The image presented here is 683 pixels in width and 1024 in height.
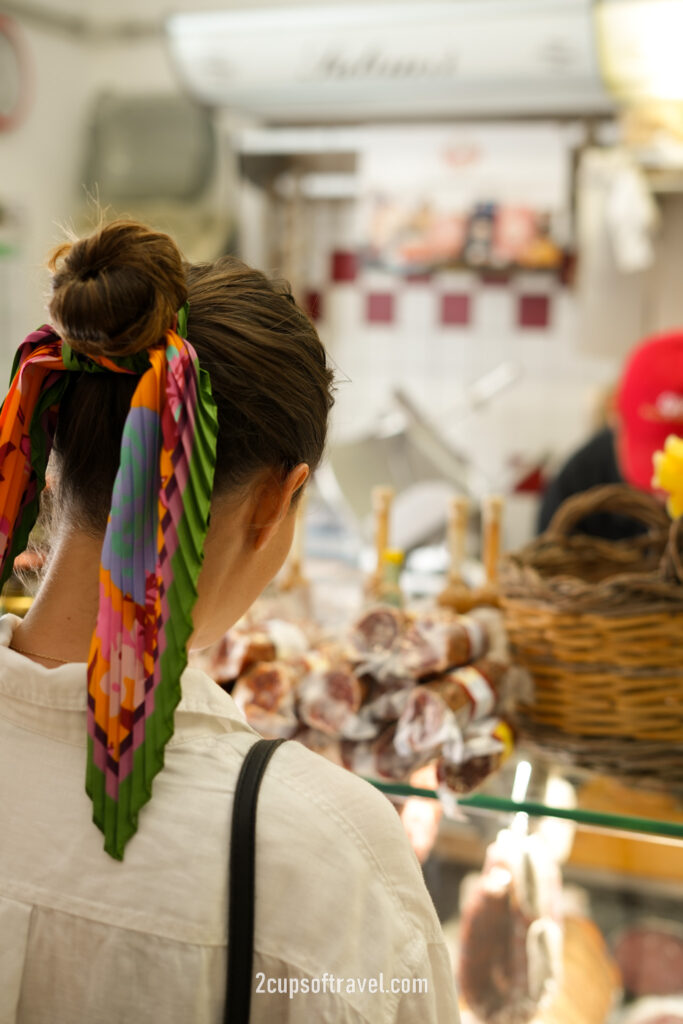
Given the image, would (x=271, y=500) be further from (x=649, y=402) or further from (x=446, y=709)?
(x=649, y=402)

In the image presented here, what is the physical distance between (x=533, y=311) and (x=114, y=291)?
3497mm

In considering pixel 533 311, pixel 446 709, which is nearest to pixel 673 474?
pixel 446 709

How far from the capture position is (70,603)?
0.75 meters

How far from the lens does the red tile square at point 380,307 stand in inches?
167

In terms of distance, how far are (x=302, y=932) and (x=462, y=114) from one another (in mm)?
3421

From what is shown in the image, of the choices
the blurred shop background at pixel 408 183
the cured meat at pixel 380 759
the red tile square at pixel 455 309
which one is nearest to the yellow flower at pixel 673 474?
the cured meat at pixel 380 759

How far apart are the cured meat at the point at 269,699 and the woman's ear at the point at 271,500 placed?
48 centimetres

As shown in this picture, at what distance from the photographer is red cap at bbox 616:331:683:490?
217 centimetres

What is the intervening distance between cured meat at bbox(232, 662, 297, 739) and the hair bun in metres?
0.64

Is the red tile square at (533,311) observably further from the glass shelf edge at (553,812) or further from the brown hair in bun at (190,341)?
the brown hair in bun at (190,341)

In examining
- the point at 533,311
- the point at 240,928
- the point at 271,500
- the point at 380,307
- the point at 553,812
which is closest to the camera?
the point at 240,928

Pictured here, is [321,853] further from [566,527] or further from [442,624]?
[566,527]

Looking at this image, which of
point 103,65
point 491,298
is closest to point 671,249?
point 491,298

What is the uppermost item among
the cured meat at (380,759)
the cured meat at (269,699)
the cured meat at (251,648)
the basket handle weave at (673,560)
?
the basket handle weave at (673,560)
